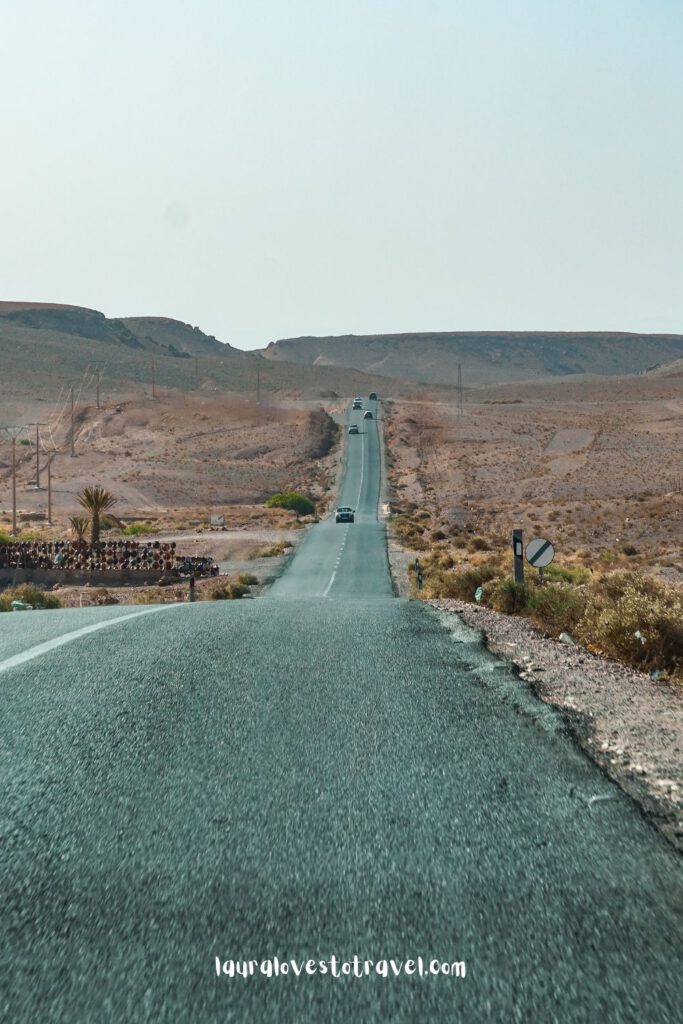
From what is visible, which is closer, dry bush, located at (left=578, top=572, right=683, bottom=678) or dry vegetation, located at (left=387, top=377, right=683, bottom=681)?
dry bush, located at (left=578, top=572, right=683, bottom=678)

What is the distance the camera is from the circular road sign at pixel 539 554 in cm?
2320

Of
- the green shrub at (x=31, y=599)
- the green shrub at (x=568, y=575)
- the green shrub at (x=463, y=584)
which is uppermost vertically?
the green shrub at (x=463, y=584)

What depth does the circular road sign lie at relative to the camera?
23.2 m

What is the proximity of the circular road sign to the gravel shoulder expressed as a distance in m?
9.82

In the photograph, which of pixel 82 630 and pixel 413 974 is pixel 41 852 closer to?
pixel 413 974

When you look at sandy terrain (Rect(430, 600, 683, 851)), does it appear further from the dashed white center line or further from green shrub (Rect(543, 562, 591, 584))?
the dashed white center line

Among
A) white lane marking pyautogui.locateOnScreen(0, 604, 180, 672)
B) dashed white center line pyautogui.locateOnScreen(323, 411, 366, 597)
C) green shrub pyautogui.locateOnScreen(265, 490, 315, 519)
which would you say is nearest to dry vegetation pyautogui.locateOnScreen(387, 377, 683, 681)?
dashed white center line pyautogui.locateOnScreen(323, 411, 366, 597)

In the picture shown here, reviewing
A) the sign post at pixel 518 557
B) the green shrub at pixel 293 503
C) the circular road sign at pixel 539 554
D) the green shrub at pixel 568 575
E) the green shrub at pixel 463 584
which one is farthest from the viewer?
the green shrub at pixel 293 503

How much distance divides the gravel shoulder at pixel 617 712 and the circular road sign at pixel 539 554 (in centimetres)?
982

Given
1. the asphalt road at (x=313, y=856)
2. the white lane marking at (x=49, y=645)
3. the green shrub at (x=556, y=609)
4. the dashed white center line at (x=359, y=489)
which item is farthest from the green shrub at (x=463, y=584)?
the asphalt road at (x=313, y=856)

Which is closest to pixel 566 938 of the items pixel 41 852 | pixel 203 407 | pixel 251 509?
pixel 41 852

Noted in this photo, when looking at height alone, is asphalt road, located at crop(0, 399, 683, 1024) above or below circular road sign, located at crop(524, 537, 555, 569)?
above

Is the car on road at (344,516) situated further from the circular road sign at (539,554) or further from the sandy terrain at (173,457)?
the circular road sign at (539,554)

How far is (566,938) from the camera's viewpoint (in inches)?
150
